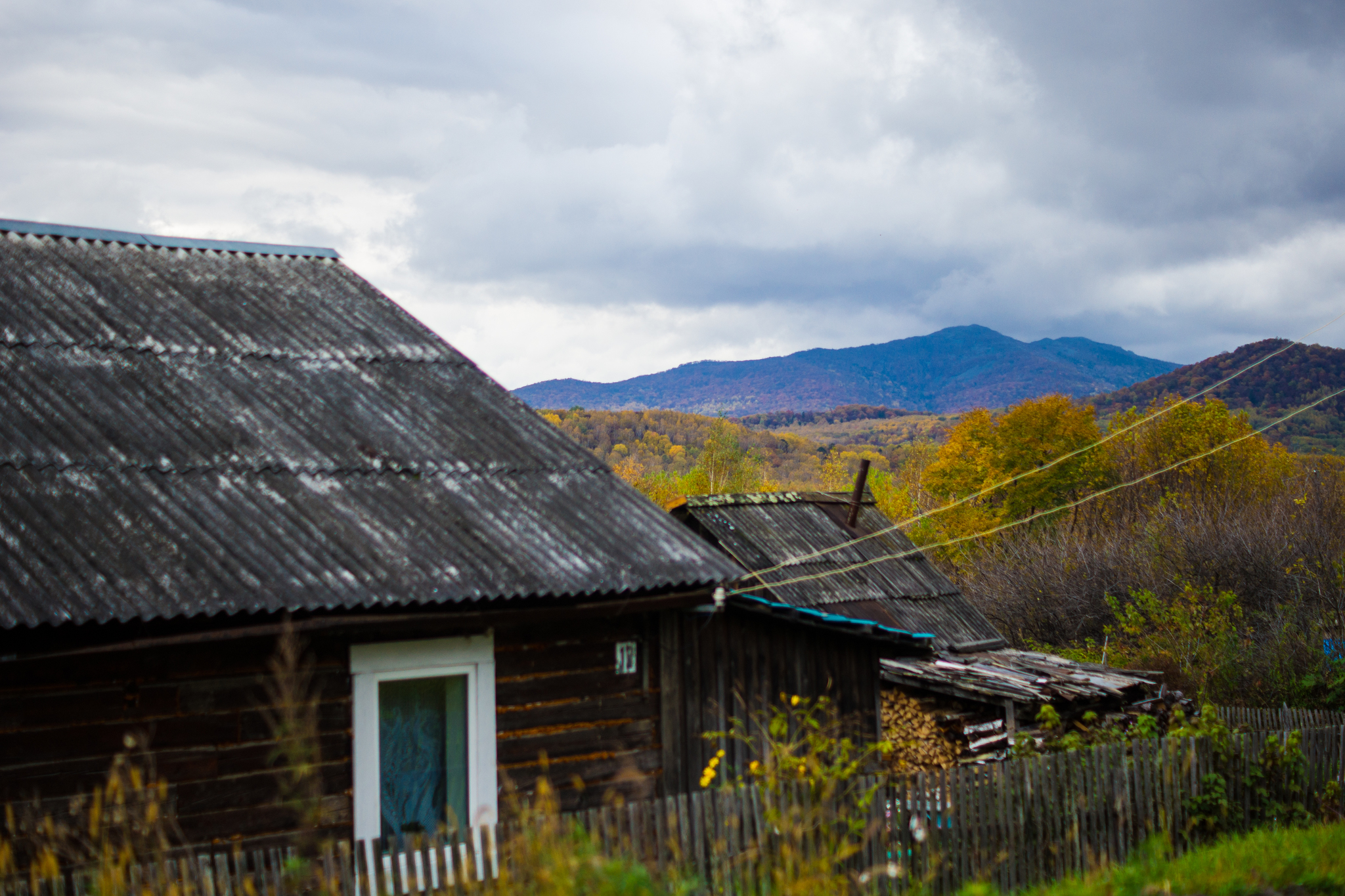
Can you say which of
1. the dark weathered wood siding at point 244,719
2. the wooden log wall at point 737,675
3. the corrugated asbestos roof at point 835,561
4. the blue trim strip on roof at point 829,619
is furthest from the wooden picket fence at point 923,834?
the corrugated asbestos roof at point 835,561

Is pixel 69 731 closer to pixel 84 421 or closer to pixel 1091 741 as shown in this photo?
pixel 84 421

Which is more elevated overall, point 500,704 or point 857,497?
point 857,497

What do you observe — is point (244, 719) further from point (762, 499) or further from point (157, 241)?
point (762, 499)

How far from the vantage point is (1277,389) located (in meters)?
78.7

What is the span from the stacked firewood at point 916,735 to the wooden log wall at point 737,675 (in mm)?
5383

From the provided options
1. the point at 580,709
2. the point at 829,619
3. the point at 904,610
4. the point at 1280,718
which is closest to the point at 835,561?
the point at 904,610

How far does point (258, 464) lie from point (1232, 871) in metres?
7.39

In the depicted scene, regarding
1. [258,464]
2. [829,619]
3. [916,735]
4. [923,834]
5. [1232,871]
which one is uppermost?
[258,464]

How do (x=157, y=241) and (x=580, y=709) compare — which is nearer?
(x=580, y=709)

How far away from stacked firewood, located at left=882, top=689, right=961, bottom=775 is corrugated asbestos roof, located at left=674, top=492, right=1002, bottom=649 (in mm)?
1265

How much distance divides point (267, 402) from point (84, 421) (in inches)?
52.4

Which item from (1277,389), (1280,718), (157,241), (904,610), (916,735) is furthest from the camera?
(1277,389)

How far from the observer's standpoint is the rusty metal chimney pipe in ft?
56.0

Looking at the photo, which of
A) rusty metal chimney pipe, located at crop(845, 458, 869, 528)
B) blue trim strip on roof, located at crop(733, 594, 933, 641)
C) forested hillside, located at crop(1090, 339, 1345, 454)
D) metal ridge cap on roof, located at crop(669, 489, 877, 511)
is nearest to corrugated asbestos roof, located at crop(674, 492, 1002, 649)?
metal ridge cap on roof, located at crop(669, 489, 877, 511)
